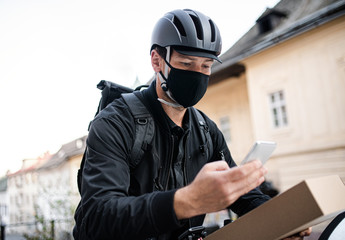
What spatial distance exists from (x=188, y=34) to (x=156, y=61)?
0.97 feet

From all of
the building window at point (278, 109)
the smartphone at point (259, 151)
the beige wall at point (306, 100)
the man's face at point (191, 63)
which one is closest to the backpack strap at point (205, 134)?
the man's face at point (191, 63)

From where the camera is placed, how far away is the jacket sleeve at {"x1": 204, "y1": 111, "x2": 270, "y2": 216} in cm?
176

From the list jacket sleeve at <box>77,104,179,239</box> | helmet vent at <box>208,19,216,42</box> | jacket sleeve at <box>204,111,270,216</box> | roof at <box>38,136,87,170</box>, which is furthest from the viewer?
roof at <box>38,136,87,170</box>

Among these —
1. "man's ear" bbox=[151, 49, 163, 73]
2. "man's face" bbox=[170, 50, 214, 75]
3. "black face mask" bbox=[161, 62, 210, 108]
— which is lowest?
"black face mask" bbox=[161, 62, 210, 108]

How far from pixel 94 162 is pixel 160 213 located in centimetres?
40

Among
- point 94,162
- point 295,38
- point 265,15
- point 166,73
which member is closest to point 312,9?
point 295,38

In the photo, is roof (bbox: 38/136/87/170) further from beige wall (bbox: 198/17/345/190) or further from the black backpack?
the black backpack

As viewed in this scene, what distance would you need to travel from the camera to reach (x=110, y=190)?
4.06 feet

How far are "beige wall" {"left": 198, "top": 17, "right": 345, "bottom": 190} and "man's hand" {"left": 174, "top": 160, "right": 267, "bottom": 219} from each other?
10.1 m

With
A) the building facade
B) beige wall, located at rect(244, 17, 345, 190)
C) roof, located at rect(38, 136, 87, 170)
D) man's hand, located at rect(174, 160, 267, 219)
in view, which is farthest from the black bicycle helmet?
roof, located at rect(38, 136, 87, 170)

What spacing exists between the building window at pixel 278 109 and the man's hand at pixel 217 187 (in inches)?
484

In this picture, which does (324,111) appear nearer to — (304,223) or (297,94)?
(297,94)

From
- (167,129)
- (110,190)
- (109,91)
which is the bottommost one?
(110,190)

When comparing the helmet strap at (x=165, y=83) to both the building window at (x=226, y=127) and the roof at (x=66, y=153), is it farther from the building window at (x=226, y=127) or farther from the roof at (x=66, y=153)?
the roof at (x=66, y=153)
